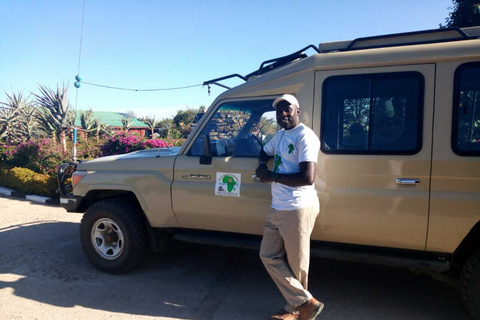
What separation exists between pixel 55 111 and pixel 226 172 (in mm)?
10540

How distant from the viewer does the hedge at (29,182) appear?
8227 mm

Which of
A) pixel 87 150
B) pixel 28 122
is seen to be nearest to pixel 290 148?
pixel 87 150

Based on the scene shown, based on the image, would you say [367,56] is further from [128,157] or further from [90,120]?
[90,120]

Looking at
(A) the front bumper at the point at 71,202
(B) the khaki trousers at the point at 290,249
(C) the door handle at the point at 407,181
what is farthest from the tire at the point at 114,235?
(C) the door handle at the point at 407,181

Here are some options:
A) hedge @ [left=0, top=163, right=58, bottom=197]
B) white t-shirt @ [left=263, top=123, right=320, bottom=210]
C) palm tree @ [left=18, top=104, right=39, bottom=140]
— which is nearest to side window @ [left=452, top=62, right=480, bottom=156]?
white t-shirt @ [left=263, top=123, right=320, bottom=210]

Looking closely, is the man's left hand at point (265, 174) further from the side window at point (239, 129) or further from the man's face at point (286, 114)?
the side window at point (239, 129)

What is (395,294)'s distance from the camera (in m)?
3.51

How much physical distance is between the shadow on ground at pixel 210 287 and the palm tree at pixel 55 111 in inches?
306

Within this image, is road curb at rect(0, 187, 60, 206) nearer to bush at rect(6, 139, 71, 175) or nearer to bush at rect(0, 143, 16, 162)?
bush at rect(6, 139, 71, 175)

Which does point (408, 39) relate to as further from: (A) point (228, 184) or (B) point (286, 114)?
(A) point (228, 184)

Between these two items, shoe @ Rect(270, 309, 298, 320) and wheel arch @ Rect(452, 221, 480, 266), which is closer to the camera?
wheel arch @ Rect(452, 221, 480, 266)

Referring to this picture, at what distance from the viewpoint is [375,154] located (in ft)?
9.53

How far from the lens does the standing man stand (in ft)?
8.68

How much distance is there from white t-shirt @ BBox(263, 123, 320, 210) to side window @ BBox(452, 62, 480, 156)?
3.70ft
